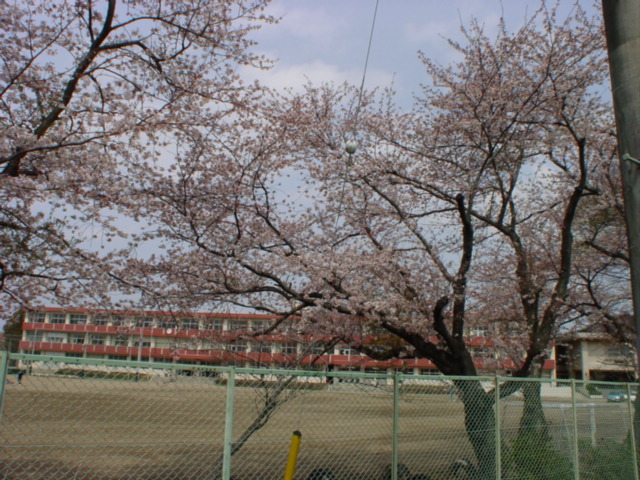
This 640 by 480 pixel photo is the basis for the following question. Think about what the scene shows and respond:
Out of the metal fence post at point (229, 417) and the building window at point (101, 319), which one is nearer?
the metal fence post at point (229, 417)

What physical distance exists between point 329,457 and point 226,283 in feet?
11.6

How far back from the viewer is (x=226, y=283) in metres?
9.43

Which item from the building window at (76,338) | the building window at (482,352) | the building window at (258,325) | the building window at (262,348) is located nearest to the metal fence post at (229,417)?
the building window at (258,325)

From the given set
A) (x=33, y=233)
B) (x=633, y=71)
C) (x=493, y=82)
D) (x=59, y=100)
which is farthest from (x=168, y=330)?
(x=633, y=71)

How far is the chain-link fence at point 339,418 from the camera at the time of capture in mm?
3867

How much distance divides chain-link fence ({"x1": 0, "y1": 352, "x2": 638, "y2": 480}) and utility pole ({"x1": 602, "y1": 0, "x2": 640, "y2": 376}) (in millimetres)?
2349

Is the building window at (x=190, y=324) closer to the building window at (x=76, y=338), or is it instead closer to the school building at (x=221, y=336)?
the school building at (x=221, y=336)

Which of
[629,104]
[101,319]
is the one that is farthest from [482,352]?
[629,104]

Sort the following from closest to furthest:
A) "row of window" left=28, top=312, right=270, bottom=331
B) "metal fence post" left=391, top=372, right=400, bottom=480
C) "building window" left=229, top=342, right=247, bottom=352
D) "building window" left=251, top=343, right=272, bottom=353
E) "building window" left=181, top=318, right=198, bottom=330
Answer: "metal fence post" left=391, top=372, right=400, bottom=480 < "row of window" left=28, top=312, right=270, bottom=331 < "building window" left=229, top=342, right=247, bottom=352 < "building window" left=251, top=343, right=272, bottom=353 < "building window" left=181, top=318, right=198, bottom=330

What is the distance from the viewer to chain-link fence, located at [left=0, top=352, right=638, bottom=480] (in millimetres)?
3867

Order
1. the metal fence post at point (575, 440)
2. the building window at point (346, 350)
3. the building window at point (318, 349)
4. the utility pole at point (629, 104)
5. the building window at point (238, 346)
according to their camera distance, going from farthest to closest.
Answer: the building window at point (346, 350), the building window at point (238, 346), the building window at point (318, 349), the metal fence post at point (575, 440), the utility pole at point (629, 104)

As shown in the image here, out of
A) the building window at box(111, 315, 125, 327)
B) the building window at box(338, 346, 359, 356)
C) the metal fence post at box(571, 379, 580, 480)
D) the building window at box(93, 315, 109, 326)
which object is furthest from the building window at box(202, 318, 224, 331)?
the metal fence post at box(571, 379, 580, 480)

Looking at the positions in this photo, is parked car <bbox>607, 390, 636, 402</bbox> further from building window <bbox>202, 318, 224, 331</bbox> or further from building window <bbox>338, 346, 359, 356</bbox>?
building window <bbox>202, 318, 224, 331</bbox>

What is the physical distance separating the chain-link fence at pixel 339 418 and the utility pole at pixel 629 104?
235 cm
